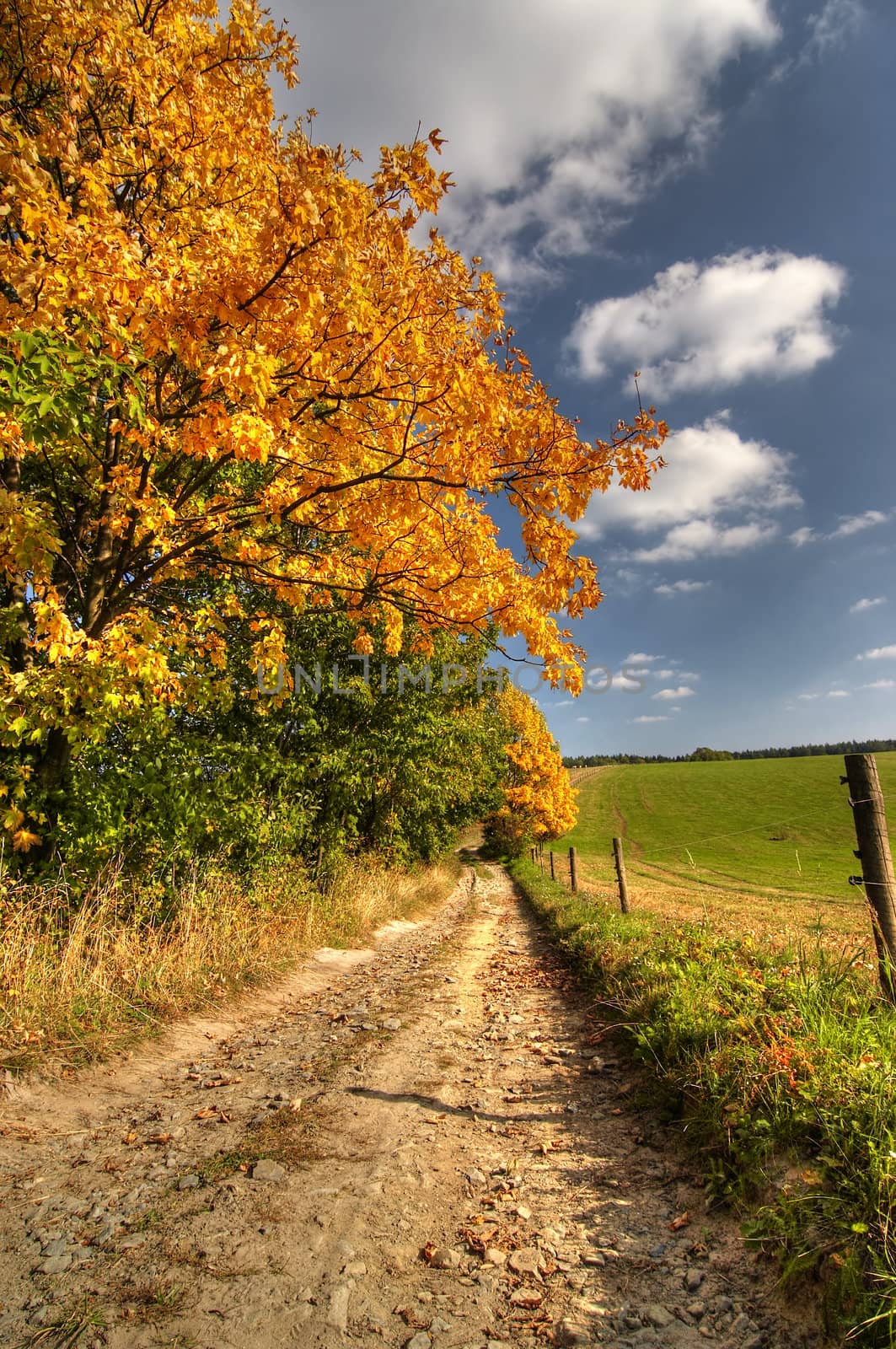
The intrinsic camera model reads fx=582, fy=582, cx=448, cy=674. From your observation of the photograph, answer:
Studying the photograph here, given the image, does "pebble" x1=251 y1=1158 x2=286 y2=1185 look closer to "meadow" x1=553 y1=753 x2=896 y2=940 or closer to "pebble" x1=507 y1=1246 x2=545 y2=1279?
"pebble" x1=507 y1=1246 x2=545 y2=1279

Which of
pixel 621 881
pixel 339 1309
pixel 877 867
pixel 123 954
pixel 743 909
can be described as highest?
pixel 877 867

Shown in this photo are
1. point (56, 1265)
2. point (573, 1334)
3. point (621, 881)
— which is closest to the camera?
point (573, 1334)

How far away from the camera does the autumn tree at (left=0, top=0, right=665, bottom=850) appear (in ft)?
11.0

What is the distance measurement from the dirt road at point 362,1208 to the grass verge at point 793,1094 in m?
0.22

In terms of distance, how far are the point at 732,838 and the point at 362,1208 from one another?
62.2 metres

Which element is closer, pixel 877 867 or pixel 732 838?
pixel 877 867

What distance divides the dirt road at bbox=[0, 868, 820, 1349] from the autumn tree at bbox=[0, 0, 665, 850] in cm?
311

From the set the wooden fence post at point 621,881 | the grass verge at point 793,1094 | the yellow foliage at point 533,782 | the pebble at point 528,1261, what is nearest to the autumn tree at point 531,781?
the yellow foliage at point 533,782

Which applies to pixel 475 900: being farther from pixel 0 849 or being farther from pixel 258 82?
pixel 258 82

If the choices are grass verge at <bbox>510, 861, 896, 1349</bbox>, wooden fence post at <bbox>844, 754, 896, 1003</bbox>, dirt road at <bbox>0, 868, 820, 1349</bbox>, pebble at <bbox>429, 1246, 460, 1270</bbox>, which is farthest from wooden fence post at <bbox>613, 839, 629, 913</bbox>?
pebble at <bbox>429, 1246, 460, 1270</bbox>

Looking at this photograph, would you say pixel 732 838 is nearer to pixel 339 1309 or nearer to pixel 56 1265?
pixel 339 1309

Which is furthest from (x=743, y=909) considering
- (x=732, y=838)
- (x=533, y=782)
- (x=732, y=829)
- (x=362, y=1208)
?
(x=732, y=829)

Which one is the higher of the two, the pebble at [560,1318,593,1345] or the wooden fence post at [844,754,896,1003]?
the wooden fence post at [844,754,896,1003]

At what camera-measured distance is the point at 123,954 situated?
577 centimetres
